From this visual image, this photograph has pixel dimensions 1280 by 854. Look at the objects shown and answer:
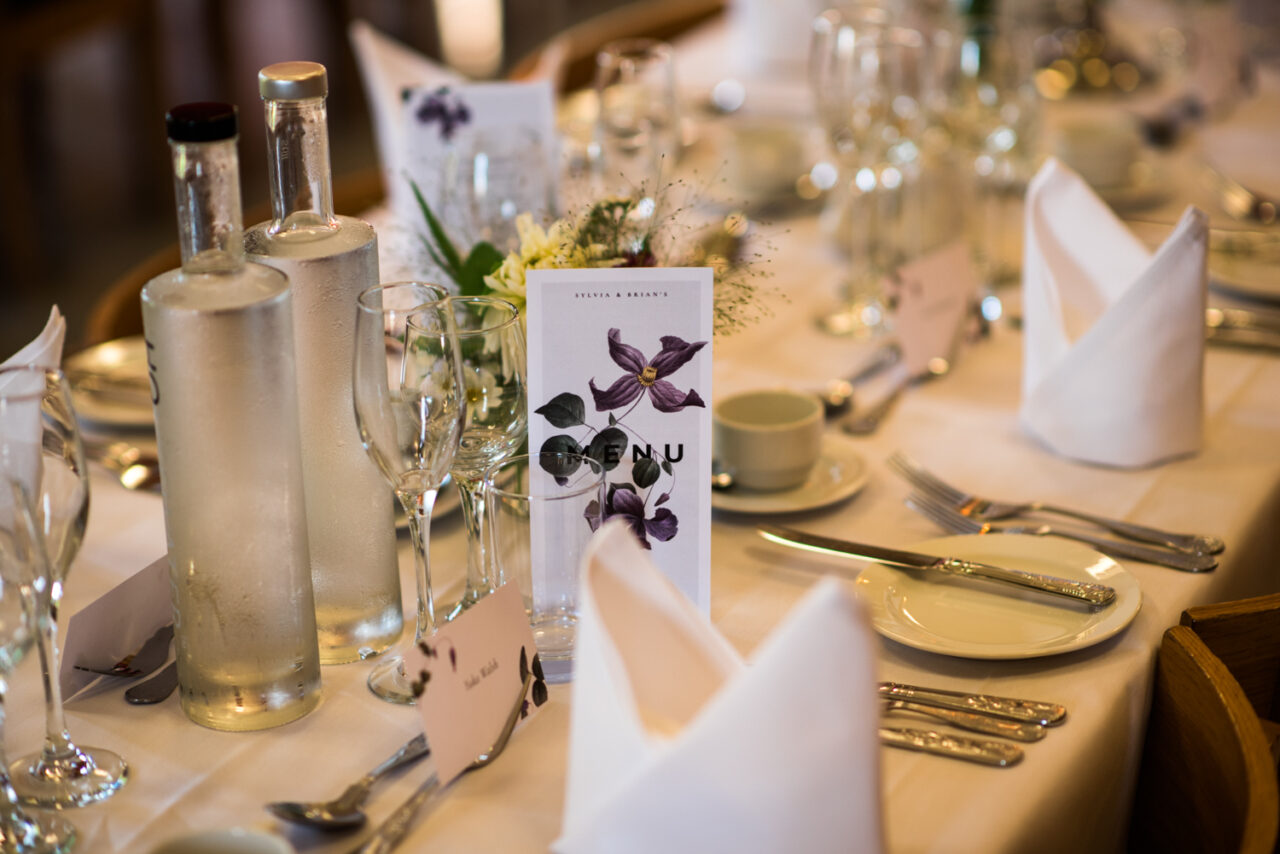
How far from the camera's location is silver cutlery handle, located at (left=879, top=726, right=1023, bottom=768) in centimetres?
88

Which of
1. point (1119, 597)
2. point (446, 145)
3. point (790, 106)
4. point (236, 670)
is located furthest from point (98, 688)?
point (790, 106)

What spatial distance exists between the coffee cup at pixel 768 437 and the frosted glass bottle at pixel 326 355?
38 centimetres

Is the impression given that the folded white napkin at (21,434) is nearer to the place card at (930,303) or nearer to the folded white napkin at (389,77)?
the place card at (930,303)

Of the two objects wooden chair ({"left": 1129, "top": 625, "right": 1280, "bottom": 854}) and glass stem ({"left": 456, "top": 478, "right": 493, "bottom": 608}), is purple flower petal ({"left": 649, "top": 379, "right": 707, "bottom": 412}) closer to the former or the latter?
glass stem ({"left": 456, "top": 478, "right": 493, "bottom": 608})

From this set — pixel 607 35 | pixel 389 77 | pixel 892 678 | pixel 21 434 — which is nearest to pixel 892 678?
pixel 892 678

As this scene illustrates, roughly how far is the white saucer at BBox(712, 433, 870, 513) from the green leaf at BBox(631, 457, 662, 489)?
8.8 inches

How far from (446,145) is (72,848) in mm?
1068

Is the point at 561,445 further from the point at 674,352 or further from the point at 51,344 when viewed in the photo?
the point at 51,344

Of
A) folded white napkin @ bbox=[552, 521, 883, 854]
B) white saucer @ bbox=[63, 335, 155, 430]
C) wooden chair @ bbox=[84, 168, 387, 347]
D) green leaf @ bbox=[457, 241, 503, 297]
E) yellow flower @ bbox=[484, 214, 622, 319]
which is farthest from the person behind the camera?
wooden chair @ bbox=[84, 168, 387, 347]

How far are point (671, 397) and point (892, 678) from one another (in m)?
0.27

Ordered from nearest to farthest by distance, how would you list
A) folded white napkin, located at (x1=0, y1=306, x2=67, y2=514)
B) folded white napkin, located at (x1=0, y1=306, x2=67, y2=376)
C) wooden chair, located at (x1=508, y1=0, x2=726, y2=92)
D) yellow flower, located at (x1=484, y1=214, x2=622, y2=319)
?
folded white napkin, located at (x1=0, y1=306, x2=67, y2=514) < folded white napkin, located at (x1=0, y1=306, x2=67, y2=376) < yellow flower, located at (x1=484, y1=214, x2=622, y2=319) < wooden chair, located at (x1=508, y1=0, x2=726, y2=92)

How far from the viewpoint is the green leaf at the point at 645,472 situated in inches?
39.8

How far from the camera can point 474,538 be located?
995mm

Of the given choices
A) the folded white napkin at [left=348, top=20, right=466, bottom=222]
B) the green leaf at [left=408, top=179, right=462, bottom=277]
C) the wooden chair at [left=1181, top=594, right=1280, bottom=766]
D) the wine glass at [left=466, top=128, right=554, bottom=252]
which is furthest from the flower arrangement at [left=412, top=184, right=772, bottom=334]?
the folded white napkin at [left=348, top=20, right=466, bottom=222]
